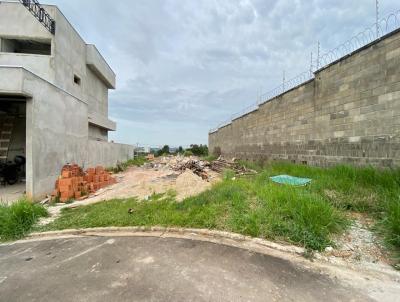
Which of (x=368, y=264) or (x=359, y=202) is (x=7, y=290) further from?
(x=359, y=202)

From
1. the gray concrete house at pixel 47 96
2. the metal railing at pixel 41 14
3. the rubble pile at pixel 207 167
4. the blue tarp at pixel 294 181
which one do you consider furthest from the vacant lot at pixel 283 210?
the metal railing at pixel 41 14

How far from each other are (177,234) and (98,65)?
17.9m

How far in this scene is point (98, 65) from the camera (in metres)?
18.3

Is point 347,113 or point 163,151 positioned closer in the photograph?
point 347,113

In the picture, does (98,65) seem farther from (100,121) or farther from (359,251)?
(359,251)

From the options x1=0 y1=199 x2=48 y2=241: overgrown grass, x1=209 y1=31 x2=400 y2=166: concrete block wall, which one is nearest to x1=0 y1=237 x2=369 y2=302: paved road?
x1=0 y1=199 x2=48 y2=241: overgrown grass

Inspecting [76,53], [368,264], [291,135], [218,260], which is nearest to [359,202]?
[368,264]

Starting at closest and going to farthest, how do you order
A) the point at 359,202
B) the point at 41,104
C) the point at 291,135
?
the point at 359,202 → the point at 41,104 → the point at 291,135

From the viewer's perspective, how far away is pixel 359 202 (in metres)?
4.61

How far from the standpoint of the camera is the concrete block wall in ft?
17.1

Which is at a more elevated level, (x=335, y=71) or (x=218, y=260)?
(x=335, y=71)

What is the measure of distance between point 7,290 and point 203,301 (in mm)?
2257

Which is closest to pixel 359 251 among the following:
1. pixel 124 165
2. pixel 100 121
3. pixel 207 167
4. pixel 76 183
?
pixel 76 183

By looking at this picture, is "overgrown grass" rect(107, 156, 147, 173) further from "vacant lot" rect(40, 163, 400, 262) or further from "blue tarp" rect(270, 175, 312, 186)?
"blue tarp" rect(270, 175, 312, 186)
